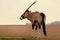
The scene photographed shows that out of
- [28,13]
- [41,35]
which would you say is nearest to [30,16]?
[28,13]

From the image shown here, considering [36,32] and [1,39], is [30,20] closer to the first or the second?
[36,32]

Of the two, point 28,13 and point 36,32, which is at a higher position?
point 28,13

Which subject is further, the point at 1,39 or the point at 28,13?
the point at 28,13

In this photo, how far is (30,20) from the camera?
524 inches

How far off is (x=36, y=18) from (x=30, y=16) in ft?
1.74

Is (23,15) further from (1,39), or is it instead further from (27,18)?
(1,39)

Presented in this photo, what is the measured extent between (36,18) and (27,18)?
0.77 m

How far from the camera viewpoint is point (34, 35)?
12820 millimetres

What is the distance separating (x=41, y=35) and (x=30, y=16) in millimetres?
1066

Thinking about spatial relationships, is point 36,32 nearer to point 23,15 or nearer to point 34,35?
point 34,35

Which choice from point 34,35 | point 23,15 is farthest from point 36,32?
point 23,15

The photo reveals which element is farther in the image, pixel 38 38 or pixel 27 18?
pixel 27 18

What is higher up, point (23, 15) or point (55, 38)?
point (23, 15)

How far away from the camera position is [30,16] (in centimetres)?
1332
